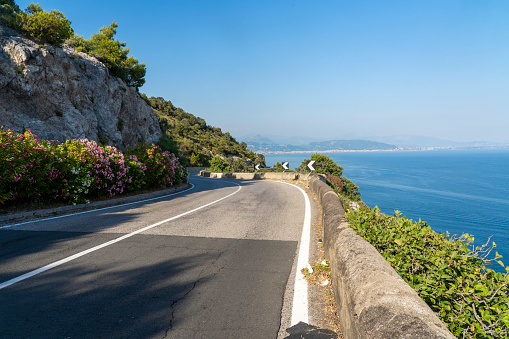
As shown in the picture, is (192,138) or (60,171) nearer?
(60,171)

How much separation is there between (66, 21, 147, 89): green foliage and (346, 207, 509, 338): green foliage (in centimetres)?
4260

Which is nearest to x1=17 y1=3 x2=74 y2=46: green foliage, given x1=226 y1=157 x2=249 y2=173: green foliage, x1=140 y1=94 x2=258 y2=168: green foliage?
x1=140 y1=94 x2=258 y2=168: green foliage

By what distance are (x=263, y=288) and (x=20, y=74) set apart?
2910cm

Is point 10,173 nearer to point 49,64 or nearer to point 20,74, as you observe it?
point 20,74

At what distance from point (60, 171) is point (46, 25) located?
→ 23.9m

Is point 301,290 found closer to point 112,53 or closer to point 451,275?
point 451,275

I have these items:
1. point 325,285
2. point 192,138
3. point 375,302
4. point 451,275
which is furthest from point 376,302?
point 192,138

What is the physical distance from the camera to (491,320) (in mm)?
2318

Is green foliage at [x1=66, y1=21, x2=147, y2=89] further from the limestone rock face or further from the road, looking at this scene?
Answer: the road

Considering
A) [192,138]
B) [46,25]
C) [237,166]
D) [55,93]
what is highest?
[46,25]

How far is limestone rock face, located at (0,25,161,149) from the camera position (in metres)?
22.8

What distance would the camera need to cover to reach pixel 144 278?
4.06 meters

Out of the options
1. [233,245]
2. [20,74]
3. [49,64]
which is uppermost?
[49,64]

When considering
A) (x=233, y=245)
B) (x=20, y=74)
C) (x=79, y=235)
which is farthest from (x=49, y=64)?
(x=233, y=245)
